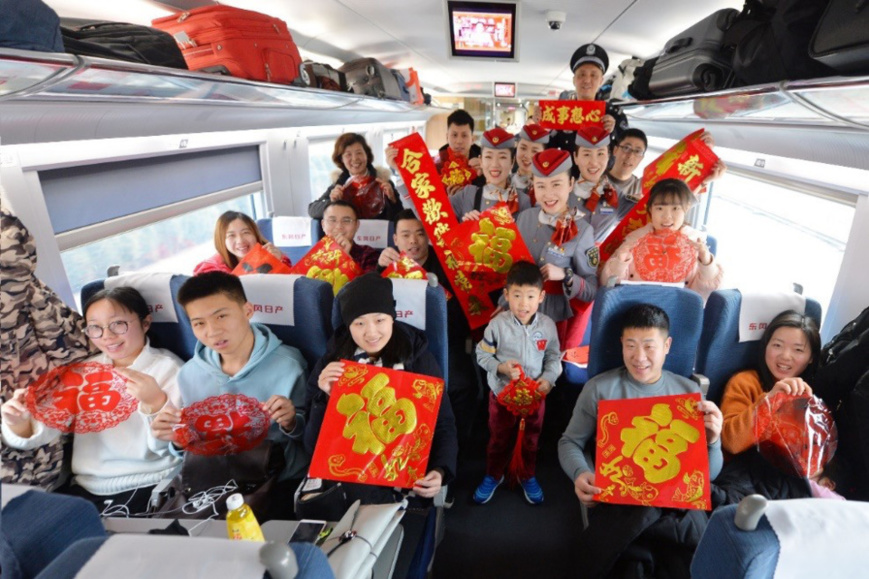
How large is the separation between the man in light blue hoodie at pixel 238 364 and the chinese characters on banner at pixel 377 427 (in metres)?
0.34

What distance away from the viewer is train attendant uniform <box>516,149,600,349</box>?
2.79 meters

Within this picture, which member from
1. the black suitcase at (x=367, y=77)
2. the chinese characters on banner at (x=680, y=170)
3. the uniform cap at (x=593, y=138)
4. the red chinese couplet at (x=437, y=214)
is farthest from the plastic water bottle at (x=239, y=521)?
the black suitcase at (x=367, y=77)

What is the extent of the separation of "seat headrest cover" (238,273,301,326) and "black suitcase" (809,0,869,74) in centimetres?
239

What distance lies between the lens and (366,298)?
2.00 m

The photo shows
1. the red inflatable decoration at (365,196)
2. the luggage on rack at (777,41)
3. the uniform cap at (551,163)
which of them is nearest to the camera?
the luggage on rack at (777,41)

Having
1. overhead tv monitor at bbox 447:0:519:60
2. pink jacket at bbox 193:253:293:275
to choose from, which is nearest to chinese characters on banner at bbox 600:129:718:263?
overhead tv monitor at bbox 447:0:519:60

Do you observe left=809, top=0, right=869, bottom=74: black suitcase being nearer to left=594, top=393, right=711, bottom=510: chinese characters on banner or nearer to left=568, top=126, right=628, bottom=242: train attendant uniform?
left=594, top=393, right=711, bottom=510: chinese characters on banner

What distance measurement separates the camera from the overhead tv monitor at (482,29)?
372cm

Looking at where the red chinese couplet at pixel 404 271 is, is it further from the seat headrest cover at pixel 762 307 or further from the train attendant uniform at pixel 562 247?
the seat headrest cover at pixel 762 307

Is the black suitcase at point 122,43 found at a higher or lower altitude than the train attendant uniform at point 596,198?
higher

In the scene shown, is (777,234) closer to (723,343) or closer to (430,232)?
(723,343)

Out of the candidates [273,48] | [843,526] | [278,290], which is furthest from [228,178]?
[843,526]

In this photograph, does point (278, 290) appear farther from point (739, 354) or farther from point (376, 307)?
point (739, 354)

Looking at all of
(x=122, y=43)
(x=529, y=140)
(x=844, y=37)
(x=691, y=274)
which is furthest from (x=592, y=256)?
(x=122, y=43)
